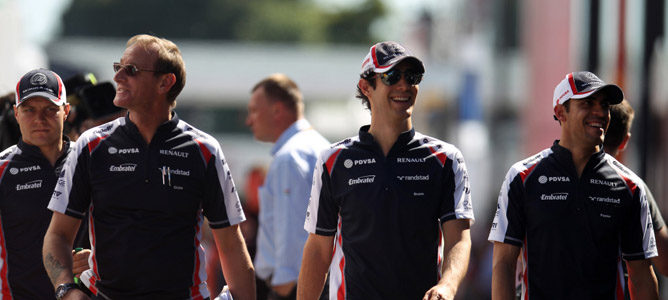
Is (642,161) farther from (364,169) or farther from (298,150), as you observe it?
(364,169)

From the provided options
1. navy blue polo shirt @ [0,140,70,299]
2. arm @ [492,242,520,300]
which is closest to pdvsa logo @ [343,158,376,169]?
arm @ [492,242,520,300]

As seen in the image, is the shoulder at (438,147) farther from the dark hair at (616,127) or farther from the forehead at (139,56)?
the forehead at (139,56)

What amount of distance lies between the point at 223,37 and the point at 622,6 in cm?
8428

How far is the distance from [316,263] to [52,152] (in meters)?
1.70

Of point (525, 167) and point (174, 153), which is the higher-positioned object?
point (174, 153)

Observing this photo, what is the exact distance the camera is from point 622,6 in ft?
57.4

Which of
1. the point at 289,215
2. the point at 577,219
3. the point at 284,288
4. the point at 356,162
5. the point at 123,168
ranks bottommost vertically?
the point at 284,288

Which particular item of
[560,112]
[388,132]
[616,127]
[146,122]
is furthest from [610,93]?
[146,122]

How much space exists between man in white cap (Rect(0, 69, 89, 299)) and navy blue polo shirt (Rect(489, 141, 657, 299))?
2.47 meters

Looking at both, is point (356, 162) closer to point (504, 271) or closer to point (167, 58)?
point (504, 271)

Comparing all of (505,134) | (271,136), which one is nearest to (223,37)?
(505,134)

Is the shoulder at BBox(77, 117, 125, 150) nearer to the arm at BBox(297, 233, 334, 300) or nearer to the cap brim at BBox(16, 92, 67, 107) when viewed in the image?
the cap brim at BBox(16, 92, 67, 107)

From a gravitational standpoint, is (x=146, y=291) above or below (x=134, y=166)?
below

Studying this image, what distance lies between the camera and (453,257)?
541 cm
